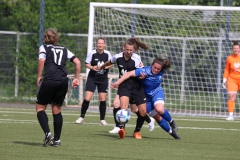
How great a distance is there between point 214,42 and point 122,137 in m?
9.97

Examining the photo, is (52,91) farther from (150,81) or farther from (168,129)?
(168,129)

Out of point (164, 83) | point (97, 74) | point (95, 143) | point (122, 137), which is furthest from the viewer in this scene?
point (164, 83)

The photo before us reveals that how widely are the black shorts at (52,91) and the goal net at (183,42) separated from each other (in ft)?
28.2

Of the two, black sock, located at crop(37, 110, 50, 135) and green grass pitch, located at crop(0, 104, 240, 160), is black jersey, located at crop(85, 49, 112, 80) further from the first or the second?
black sock, located at crop(37, 110, 50, 135)

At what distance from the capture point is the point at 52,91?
29.7 ft

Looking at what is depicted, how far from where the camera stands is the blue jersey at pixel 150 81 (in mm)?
10742

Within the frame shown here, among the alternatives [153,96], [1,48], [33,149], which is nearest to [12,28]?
[1,48]

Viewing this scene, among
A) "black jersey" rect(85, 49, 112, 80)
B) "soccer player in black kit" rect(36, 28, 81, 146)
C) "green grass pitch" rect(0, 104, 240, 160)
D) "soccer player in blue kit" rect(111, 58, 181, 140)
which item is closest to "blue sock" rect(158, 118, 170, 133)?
"soccer player in blue kit" rect(111, 58, 181, 140)

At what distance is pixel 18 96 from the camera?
67.2 feet

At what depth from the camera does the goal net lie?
60.7 ft

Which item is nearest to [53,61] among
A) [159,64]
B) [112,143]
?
[112,143]

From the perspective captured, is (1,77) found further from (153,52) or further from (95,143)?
(95,143)

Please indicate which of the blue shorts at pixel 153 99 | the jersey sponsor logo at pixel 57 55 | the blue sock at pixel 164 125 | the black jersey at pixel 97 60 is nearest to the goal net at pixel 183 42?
the black jersey at pixel 97 60

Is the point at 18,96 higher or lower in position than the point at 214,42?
lower
